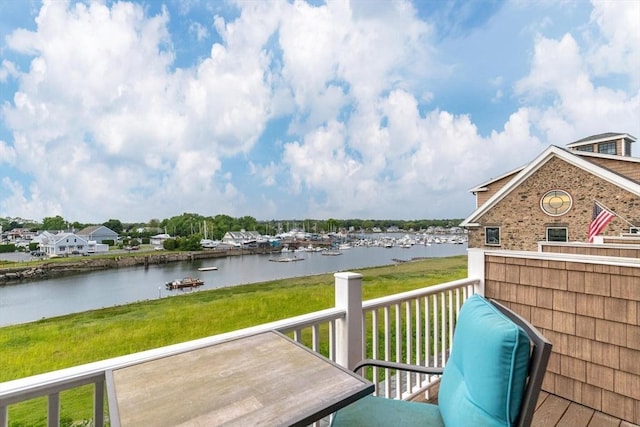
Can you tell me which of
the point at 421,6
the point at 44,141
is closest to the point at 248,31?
the point at 421,6

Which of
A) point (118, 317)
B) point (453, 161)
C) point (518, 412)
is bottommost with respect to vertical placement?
point (118, 317)

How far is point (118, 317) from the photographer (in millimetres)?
8438

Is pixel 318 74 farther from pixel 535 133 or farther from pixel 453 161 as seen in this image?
pixel 535 133

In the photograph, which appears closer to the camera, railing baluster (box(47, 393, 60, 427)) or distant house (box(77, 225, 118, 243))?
railing baluster (box(47, 393, 60, 427))

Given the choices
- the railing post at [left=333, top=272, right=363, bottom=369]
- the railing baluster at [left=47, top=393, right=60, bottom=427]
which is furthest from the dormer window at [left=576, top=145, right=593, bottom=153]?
the railing baluster at [left=47, top=393, right=60, bottom=427]

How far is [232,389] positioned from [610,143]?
54.3 feet

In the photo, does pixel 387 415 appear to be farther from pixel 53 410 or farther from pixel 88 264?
pixel 88 264

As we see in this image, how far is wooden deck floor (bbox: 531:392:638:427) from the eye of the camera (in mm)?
2219

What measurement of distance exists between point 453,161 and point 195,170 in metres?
16.2

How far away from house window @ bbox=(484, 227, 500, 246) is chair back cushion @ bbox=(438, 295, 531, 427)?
12359 millimetres

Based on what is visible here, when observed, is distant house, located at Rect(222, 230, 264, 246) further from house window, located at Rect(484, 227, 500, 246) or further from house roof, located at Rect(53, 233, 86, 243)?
house window, located at Rect(484, 227, 500, 246)

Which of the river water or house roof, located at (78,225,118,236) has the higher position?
house roof, located at (78,225,118,236)

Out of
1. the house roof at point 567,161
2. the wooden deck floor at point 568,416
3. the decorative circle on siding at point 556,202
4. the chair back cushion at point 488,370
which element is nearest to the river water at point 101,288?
the house roof at point 567,161

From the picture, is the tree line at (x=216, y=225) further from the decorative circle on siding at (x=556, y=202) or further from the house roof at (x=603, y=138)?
the house roof at (x=603, y=138)
